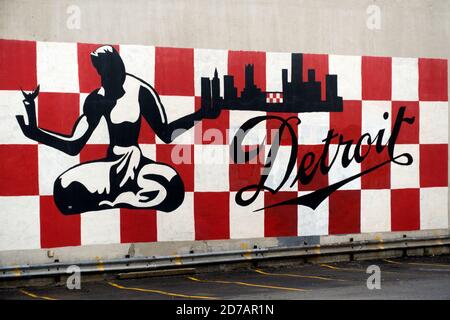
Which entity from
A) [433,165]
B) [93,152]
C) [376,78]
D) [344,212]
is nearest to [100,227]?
[93,152]

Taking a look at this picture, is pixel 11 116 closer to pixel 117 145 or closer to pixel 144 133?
pixel 117 145

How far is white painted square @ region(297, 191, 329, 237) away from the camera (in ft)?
36.6

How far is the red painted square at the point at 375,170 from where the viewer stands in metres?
11.5

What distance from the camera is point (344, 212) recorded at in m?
11.4

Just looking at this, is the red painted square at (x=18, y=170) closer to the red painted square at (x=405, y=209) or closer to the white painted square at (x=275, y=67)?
the white painted square at (x=275, y=67)

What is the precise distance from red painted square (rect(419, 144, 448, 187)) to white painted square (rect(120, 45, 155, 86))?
Answer: 12.9 ft

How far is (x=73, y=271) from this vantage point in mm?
9859

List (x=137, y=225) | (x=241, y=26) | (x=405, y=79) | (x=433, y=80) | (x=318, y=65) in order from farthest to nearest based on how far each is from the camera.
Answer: (x=433, y=80), (x=405, y=79), (x=318, y=65), (x=241, y=26), (x=137, y=225)

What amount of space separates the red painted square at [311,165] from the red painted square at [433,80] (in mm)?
1734

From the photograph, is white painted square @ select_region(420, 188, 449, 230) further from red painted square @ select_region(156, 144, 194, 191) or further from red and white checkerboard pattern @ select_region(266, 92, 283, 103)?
red painted square @ select_region(156, 144, 194, 191)

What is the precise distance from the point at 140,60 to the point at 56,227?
2204 mm

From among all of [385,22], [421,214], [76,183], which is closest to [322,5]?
[385,22]

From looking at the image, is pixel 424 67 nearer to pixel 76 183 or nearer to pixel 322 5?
pixel 322 5
